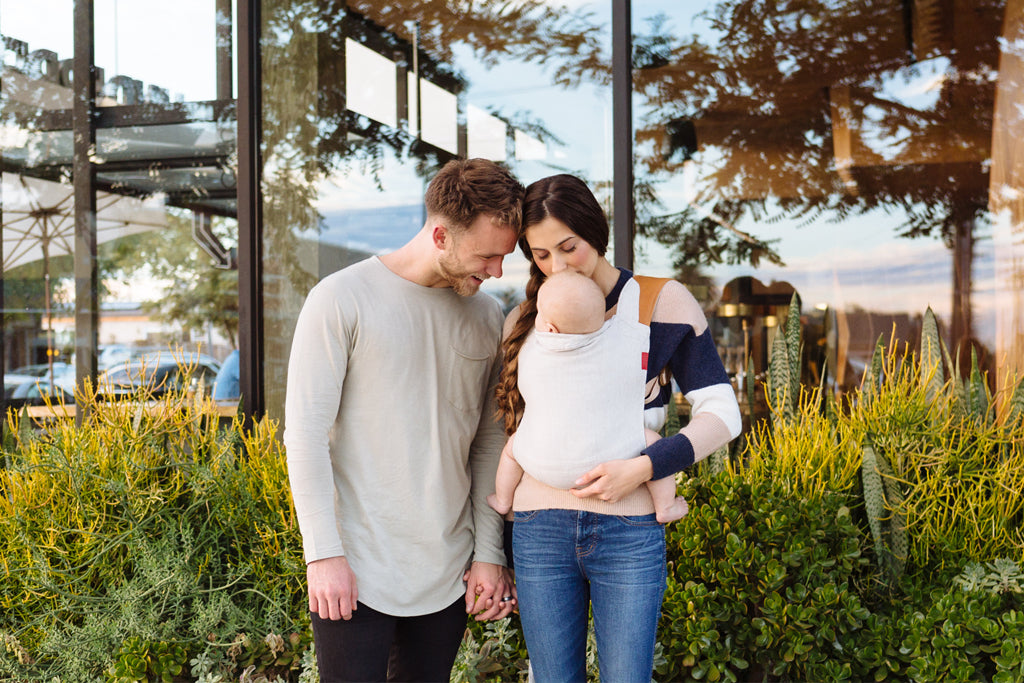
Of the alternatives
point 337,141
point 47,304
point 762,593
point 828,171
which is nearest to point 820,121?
point 828,171

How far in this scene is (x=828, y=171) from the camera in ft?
25.1

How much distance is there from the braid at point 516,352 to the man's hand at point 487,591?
33 cm

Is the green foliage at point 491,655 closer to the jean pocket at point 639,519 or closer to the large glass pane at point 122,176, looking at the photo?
the jean pocket at point 639,519

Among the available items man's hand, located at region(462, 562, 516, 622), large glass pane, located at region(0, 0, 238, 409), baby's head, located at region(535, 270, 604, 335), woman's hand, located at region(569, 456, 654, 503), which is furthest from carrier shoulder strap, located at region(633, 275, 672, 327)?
large glass pane, located at region(0, 0, 238, 409)

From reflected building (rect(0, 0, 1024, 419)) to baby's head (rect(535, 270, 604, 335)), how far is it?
2.12 metres

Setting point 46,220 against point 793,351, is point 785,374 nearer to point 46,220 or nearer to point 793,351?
point 793,351

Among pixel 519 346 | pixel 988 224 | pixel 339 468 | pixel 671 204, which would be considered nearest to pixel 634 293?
pixel 519 346

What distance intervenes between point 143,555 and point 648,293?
2.05m

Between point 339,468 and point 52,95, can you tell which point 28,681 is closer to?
point 339,468

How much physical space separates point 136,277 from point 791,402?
370 cm

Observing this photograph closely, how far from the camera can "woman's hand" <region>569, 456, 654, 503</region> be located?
142cm

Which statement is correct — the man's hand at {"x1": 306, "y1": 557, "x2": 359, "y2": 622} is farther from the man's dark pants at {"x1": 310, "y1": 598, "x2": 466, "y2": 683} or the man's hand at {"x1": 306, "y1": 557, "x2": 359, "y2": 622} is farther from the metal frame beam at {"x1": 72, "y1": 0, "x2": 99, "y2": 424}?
the metal frame beam at {"x1": 72, "y1": 0, "x2": 99, "y2": 424}

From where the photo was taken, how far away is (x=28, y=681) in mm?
2557

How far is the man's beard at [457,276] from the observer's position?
161cm
